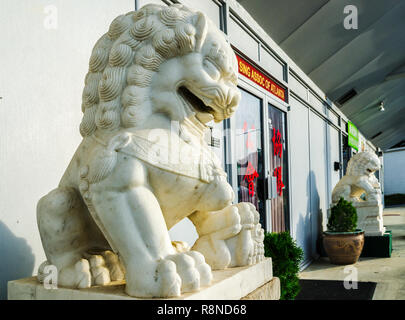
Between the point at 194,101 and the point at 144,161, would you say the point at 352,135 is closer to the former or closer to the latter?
the point at 194,101

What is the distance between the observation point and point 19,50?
1412 mm

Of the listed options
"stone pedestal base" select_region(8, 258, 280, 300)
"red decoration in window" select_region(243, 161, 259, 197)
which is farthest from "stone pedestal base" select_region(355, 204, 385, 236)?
"stone pedestal base" select_region(8, 258, 280, 300)

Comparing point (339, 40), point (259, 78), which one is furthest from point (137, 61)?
point (339, 40)

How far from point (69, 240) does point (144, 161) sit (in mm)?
334

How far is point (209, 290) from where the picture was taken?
39.0 inches

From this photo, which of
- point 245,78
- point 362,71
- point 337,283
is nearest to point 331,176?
point 362,71

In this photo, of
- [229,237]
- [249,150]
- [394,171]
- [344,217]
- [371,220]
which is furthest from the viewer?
[394,171]

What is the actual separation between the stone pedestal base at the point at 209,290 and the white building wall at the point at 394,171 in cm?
2206

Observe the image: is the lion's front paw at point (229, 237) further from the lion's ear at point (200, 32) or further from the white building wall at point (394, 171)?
the white building wall at point (394, 171)

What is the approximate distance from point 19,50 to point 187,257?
Result: 102 cm

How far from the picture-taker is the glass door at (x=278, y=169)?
13.7ft
